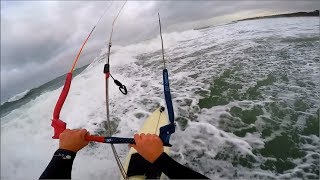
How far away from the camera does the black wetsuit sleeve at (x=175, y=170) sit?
2.59 m

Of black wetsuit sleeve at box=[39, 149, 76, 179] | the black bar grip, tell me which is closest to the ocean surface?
the black bar grip

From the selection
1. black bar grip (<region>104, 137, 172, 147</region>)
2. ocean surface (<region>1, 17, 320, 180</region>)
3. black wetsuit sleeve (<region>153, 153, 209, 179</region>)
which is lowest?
ocean surface (<region>1, 17, 320, 180</region>)

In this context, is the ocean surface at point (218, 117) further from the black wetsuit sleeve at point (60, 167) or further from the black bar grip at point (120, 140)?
the black wetsuit sleeve at point (60, 167)

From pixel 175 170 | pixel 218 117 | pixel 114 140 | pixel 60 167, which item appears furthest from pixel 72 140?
pixel 218 117

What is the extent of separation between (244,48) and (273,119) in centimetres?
783

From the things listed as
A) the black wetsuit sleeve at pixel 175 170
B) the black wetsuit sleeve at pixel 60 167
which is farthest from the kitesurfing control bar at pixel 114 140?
the black wetsuit sleeve at pixel 175 170

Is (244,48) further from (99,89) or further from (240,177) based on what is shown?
(240,177)

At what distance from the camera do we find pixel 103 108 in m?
9.41

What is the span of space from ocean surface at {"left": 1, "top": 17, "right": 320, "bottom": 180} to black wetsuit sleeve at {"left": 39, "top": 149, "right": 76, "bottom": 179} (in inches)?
100

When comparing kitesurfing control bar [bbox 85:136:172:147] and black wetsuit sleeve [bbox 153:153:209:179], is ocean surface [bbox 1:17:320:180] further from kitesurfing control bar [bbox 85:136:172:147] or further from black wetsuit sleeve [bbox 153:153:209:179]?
black wetsuit sleeve [bbox 153:153:209:179]

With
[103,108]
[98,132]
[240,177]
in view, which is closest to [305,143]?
[240,177]

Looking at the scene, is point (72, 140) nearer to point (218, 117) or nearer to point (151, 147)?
point (151, 147)

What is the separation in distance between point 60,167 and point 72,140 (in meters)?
0.36

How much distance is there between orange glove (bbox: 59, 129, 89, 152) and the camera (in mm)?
3112
